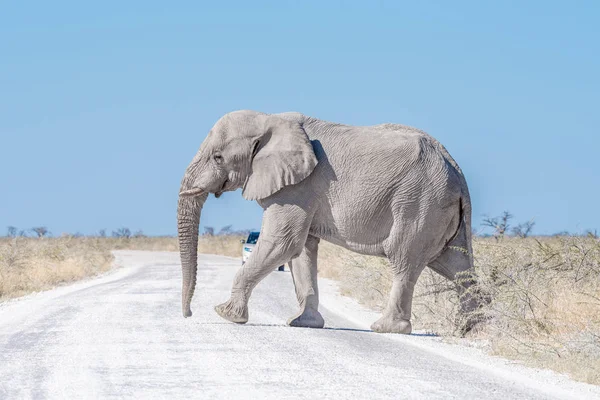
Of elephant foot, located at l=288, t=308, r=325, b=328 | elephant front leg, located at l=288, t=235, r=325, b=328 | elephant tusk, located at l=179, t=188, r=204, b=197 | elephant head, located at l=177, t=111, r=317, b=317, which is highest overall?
elephant head, located at l=177, t=111, r=317, b=317

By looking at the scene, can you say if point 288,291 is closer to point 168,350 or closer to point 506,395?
point 168,350

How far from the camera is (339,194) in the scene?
15.2m

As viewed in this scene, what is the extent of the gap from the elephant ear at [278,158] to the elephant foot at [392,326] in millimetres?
2301

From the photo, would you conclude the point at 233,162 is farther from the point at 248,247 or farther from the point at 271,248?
the point at 248,247

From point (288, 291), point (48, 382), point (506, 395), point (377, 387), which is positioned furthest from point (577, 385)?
point (288, 291)

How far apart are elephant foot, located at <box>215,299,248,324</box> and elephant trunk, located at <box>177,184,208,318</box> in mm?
624

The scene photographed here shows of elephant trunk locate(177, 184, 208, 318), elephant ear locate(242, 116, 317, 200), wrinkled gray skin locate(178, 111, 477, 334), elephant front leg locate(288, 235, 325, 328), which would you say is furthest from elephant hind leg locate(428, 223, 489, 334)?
elephant trunk locate(177, 184, 208, 318)

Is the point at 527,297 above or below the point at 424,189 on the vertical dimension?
below

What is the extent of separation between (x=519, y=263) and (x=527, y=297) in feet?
5.82

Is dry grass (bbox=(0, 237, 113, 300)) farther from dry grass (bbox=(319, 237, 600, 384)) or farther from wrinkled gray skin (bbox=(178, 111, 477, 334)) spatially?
dry grass (bbox=(319, 237, 600, 384))

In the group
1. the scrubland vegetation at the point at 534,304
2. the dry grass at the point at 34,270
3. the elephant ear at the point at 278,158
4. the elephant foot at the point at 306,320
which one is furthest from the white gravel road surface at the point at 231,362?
the dry grass at the point at 34,270

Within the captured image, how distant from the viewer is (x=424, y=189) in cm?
1502

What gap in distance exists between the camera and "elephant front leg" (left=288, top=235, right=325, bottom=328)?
15.5 metres

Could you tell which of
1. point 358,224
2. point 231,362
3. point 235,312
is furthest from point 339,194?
point 231,362
